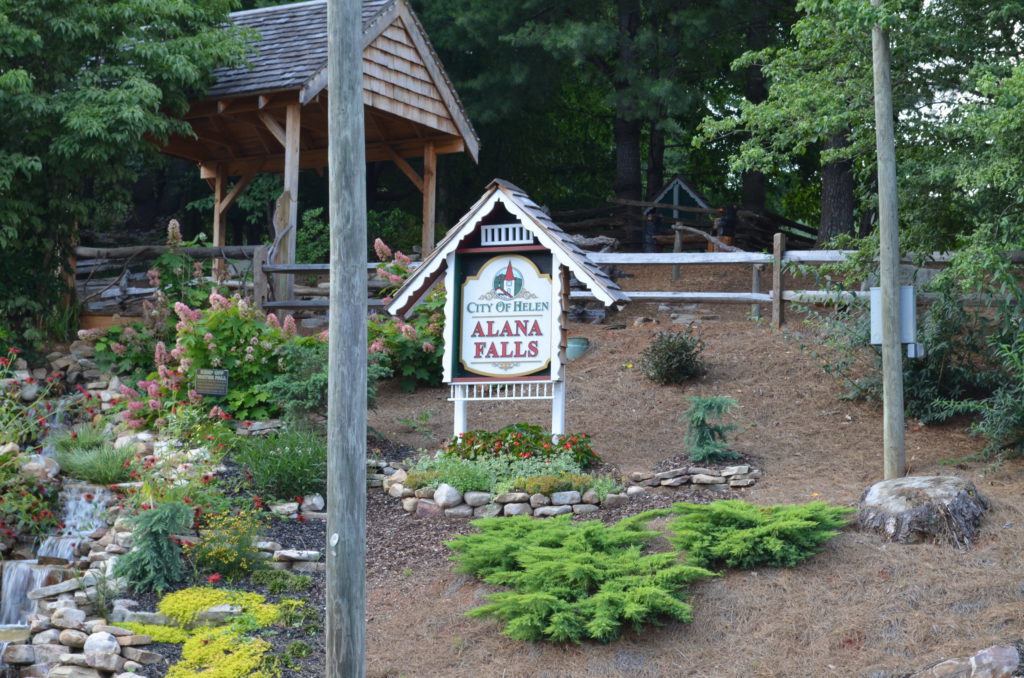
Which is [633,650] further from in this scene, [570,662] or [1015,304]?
[1015,304]

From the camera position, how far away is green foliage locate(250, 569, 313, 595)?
7742mm

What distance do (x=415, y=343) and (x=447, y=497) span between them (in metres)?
4.26

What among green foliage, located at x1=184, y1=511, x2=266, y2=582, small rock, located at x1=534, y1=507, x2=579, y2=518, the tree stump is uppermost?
the tree stump

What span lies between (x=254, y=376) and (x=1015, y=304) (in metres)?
7.88

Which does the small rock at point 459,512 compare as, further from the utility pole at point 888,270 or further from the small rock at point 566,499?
the utility pole at point 888,270

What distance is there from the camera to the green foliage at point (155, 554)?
7637mm

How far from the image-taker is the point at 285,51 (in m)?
16.4

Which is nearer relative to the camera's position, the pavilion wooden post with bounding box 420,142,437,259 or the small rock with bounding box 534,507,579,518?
the small rock with bounding box 534,507,579,518

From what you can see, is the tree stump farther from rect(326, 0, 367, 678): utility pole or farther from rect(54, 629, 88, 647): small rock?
rect(54, 629, 88, 647): small rock

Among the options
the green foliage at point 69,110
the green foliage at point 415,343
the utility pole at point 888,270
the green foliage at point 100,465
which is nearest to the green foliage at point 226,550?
the green foliage at point 100,465

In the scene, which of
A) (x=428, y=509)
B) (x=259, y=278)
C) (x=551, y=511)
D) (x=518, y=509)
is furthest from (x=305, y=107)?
(x=551, y=511)

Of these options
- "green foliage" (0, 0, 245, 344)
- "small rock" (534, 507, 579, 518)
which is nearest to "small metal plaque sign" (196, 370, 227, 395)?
"green foliage" (0, 0, 245, 344)

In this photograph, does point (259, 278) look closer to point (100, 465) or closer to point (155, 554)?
point (100, 465)

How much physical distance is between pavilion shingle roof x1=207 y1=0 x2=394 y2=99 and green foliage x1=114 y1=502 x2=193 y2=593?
8.79 meters
